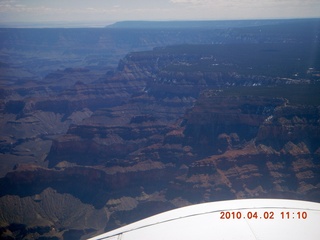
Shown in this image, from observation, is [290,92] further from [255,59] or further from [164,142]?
[255,59]

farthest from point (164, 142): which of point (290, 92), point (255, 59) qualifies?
point (255, 59)

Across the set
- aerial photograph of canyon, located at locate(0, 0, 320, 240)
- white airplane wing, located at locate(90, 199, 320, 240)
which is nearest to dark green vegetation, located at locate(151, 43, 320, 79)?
aerial photograph of canyon, located at locate(0, 0, 320, 240)

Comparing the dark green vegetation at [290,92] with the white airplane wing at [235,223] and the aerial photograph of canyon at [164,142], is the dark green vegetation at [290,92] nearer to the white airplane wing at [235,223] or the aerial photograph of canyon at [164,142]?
the aerial photograph of canyon at [164,142]

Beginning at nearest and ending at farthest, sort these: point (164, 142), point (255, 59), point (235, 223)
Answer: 1. point (235, 223)
2. point (164, 142)
3. point (255, 59)

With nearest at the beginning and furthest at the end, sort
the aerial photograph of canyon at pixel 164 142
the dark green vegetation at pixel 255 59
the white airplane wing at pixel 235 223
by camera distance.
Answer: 1. the white airplane wing at pixel 235 223
2. the aerial photograph of canyon at pixel 164 142
3. the dark green vegetation at pixel 255 59

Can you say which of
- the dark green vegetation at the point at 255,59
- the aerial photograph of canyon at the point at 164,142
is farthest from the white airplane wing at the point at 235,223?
the dark green vegetation at the point at 255,59

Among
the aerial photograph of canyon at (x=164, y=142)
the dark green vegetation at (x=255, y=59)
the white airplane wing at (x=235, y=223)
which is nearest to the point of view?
the white airplane wing at (x=235, y=223)

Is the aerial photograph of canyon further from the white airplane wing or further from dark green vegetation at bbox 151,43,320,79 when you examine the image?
the white airplane wing

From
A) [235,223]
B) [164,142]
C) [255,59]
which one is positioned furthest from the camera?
[255,59]

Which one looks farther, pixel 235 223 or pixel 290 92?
pixel 290 92
